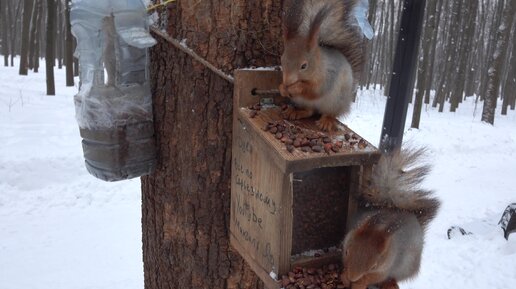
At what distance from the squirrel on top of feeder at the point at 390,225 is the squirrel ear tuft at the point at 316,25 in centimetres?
42

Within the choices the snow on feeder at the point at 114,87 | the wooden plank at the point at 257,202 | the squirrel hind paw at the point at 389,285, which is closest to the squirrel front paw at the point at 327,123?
the wooden plank at the point at 257,202

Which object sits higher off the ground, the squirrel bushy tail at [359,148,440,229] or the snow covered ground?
the squirrel bushy tail at [359,148,440,229]

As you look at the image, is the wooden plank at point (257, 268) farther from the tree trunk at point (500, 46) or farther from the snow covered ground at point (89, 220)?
the tree trunk at point (500, 46)

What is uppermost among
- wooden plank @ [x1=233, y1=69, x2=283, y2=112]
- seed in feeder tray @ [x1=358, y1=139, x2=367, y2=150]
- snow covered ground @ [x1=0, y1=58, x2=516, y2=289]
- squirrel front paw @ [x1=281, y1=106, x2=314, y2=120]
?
wooden plank @ [x1=233, y1=69, x2=283, y2=112]

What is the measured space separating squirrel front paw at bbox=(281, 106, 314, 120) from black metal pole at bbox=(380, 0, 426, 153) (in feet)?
7.23

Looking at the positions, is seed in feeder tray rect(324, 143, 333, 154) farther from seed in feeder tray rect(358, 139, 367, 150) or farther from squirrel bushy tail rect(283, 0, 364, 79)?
squirrel bushy tail rect(283, 0, 364, 79)

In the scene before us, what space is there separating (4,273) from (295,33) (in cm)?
407

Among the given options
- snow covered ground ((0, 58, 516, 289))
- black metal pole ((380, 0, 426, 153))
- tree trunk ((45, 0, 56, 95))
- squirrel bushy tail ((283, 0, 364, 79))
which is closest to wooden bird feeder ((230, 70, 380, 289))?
squirrel bushy tail ((283, 0, 364, 79))

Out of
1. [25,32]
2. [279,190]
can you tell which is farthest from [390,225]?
[25,32]

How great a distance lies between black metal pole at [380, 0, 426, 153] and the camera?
→ 12.0 feet

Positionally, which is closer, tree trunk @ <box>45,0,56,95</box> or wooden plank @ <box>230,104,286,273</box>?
wooden plank @ <box>230,104,286,273</box>

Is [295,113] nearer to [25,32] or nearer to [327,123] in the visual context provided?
[327,123]

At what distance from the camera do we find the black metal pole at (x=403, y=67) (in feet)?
12.0

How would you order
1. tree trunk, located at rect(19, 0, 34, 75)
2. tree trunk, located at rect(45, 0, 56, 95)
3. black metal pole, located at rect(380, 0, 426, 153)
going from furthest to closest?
tree trunk, located at rect(19, 0, 34, 75), tree trunk, located at rect(45, 0, 56, 95), black metal pole, located at rect(380, 0, 426, 153)
